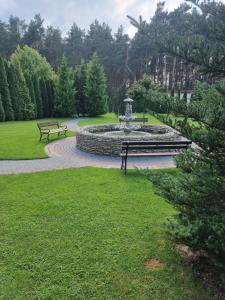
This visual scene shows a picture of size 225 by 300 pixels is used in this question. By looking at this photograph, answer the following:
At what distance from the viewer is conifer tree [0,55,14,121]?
785 inches

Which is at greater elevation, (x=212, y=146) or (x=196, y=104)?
(x=196, y=104)

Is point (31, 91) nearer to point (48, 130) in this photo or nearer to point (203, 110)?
point (48, 130)

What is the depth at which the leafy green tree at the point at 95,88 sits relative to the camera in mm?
24006

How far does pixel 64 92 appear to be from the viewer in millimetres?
23234

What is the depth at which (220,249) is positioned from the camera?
104 inches

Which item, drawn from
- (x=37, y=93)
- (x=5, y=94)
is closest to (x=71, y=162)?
(x=5, y=94)

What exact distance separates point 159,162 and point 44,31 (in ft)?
143

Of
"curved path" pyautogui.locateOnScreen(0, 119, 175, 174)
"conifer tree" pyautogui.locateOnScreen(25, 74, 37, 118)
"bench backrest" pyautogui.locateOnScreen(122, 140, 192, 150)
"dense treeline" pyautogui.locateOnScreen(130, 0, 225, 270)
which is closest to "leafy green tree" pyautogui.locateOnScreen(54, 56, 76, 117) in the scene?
"conifer tree" pyautogui.locateOnScreen(25, 74, 37, 118)

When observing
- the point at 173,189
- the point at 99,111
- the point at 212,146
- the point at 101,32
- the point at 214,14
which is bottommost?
the point at 99,111

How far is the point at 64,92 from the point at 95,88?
2.86 m

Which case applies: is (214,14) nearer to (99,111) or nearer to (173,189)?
(173,189)

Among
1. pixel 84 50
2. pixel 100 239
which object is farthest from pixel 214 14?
pixel 84 50

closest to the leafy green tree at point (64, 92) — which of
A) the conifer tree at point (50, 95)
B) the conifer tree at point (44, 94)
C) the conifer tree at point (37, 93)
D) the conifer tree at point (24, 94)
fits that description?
the conifer tree at point (50, 95)

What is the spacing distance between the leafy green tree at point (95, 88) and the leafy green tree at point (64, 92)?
1.58 meters
